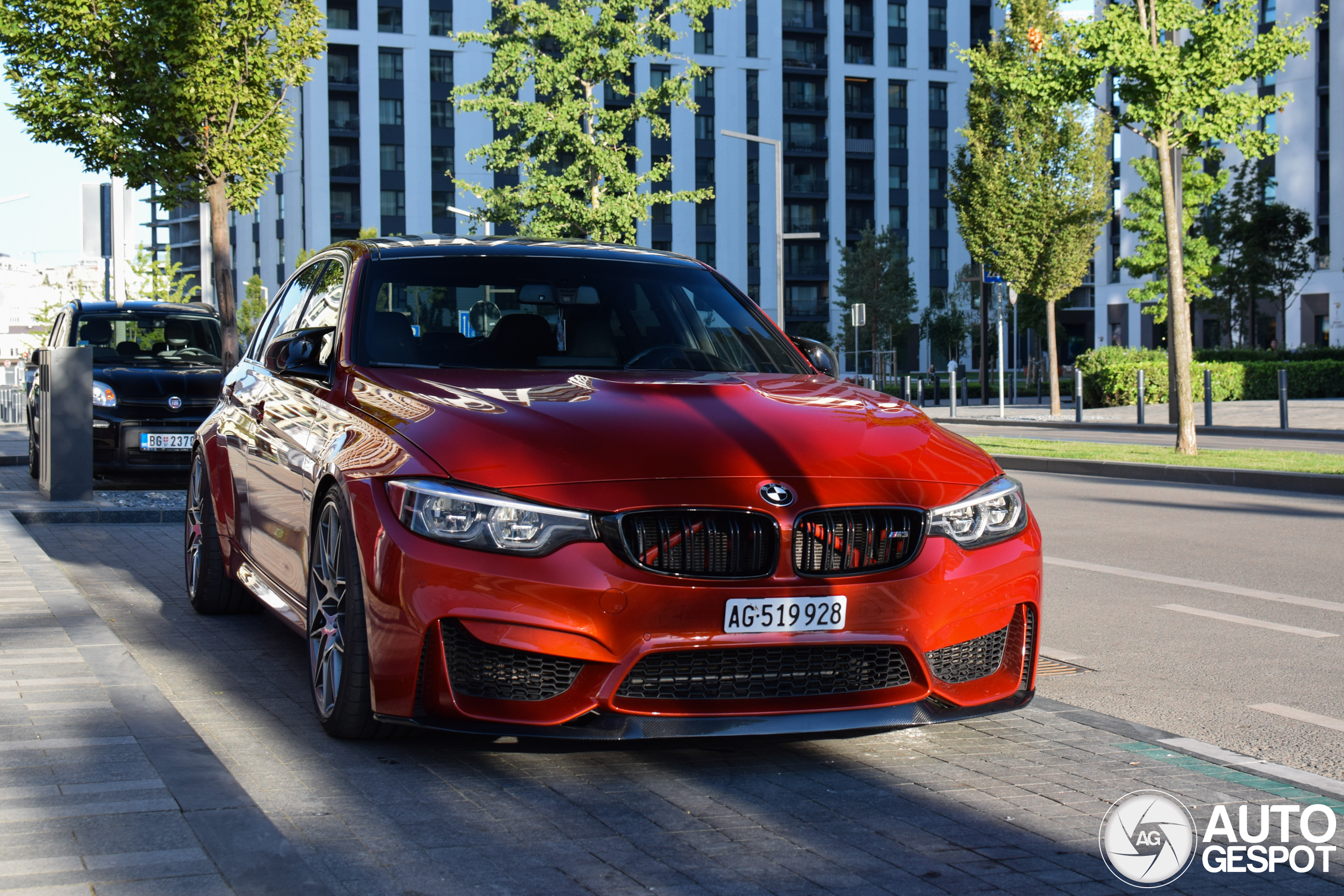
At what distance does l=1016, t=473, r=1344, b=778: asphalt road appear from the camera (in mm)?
5336

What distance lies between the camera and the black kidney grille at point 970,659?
434 centimetres

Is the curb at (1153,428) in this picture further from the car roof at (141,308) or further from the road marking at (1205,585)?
the road marking at (1205,585)

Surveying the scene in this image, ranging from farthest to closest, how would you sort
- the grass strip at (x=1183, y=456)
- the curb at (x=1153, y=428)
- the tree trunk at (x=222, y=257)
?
the curb at (x=1153, y=428), the grass strip at (x=1183, y=456), the tree trunk at (x=222, y=257)

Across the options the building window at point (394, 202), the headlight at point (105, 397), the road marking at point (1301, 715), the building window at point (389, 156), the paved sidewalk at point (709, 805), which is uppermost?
the building window at point (389, 156)

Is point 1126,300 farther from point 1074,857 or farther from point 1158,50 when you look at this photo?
point 1074,857

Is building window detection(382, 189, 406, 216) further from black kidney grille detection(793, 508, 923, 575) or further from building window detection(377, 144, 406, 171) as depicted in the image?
black kidney grille detection(793, 508, 923, 575)

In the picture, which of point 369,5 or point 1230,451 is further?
point 369,5

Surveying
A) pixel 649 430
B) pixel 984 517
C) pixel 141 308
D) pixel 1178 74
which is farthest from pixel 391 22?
pixel 984 517

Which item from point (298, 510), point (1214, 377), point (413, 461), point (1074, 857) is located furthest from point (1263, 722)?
point (1214, 377)

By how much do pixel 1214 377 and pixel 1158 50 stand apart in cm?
1637

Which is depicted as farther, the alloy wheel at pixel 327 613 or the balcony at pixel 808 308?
the balcony at pixel 808 308

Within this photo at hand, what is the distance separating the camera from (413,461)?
14.1ft

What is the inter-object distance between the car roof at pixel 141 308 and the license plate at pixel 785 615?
40.1 ft

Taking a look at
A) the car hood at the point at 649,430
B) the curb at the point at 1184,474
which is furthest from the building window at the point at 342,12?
the car hood at the point at 649,430
